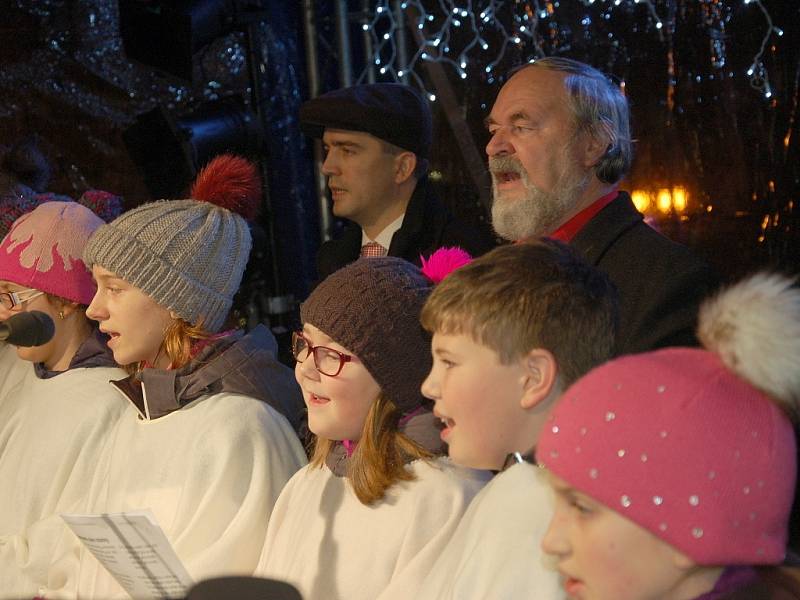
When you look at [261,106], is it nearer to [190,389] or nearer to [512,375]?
[190,389]

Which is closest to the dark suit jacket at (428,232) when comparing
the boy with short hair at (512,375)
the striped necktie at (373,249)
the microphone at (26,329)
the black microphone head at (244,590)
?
the striped necktie at (373,249)

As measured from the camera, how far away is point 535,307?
7.38ft

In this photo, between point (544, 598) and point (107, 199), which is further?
point (107, 199)

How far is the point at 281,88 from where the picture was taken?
5.61 metres

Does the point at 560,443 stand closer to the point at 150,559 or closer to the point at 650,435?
the point at 650,435

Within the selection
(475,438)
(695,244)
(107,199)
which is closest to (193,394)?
(475,438)

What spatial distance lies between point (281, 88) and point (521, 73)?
2380mm

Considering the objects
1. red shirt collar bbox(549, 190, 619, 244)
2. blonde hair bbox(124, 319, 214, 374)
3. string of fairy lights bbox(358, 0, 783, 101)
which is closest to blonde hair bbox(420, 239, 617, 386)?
red shirt collar bbox(549, 190, 619, 244)

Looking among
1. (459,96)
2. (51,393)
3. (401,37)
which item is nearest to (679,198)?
(459,96)

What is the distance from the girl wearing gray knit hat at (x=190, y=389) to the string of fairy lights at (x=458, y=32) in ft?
6.42

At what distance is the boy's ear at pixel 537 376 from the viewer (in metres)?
2.23

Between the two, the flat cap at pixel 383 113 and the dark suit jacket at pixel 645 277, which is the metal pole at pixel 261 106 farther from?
the dark suit jacket at pixel 645 277

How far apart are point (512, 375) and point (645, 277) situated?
0.92 metres

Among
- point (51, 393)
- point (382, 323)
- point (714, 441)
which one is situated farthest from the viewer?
point (51, 393)
